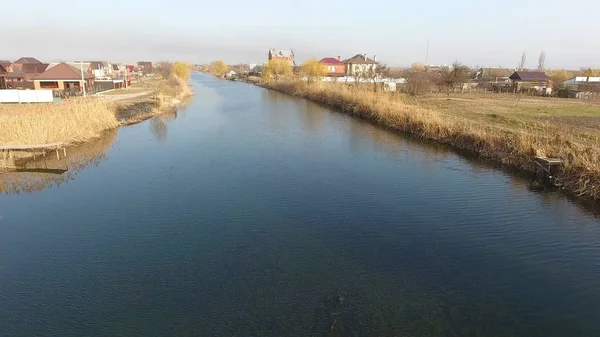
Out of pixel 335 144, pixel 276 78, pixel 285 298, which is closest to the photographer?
pixel 285 298

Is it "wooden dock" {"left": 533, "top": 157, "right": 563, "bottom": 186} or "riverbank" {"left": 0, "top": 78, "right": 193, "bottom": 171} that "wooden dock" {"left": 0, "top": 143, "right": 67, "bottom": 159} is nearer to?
"riverbank" {"left": 0, "top": 78, "right": 193, "bottom": 171}

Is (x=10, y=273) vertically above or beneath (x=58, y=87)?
beneath

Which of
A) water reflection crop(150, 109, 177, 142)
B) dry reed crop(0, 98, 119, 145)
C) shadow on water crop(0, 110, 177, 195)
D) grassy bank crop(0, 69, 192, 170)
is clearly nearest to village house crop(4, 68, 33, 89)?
water reflection crop(150, 109, 177, 142)

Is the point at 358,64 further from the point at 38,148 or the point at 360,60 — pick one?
the point at 38,148

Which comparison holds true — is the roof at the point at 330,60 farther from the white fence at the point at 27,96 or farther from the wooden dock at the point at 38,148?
the wooden dock at the point at 38,148

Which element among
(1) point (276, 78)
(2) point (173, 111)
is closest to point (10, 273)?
(2) point (173, 111)

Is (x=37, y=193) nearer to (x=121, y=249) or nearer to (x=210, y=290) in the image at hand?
(x=121, y=249)
